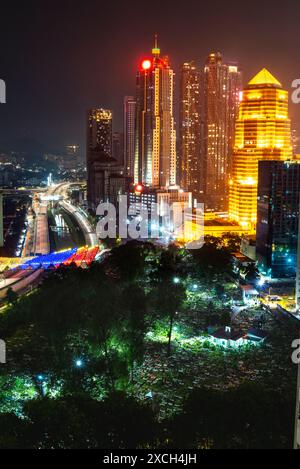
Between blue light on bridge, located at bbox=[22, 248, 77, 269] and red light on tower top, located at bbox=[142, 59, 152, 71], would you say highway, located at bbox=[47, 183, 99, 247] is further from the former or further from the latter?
red light on tower top, located at bbox=[142, 59, 152, 71]

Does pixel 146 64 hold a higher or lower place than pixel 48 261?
higher

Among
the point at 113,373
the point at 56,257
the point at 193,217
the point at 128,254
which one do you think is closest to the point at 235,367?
the point at 113,373

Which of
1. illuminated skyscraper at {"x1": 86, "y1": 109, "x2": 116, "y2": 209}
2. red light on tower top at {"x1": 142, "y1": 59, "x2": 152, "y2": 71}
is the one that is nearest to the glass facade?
red light on tower top at {"x1": 142, "y1": 59, "x2": 152, "y2": 71}

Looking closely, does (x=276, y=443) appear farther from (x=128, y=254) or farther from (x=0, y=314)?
(x=128, y=254)

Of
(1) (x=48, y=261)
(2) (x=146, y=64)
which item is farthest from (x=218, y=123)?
(1) (x=48, y=261)

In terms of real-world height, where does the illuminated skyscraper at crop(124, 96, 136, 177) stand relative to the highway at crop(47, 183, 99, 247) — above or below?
above

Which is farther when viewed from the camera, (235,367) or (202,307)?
(202,307)

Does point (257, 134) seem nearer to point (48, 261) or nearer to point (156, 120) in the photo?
point (48, 261)
